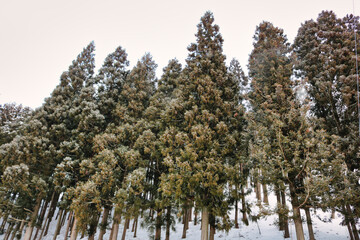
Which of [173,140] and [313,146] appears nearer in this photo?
[313,146]

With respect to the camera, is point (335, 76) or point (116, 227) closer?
point (116, 227)

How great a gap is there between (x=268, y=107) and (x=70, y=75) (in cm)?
1557

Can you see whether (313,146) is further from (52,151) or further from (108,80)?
(52,151)

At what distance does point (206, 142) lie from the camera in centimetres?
961

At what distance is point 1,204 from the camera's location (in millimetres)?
12531

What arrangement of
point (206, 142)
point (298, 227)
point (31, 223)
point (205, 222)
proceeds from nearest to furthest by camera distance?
point (298, 227) → point (205, 222) → point (206, 142) → point (31, 223)

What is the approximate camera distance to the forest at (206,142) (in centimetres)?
862

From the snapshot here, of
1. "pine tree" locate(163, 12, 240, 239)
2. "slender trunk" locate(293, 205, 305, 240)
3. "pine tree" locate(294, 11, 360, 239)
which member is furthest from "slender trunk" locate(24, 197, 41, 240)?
"pine tree" locate(294, 11, 360, 239)

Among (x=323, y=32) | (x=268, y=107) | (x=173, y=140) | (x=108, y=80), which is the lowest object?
(x=173, y=140)

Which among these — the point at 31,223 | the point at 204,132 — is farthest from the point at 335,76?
the point at 31,223

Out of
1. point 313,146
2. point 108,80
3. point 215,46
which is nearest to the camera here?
Answer: point 313,146

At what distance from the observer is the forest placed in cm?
862


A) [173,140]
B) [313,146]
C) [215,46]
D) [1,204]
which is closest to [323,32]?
[215,46]

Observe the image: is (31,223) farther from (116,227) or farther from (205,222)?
(205,222)
